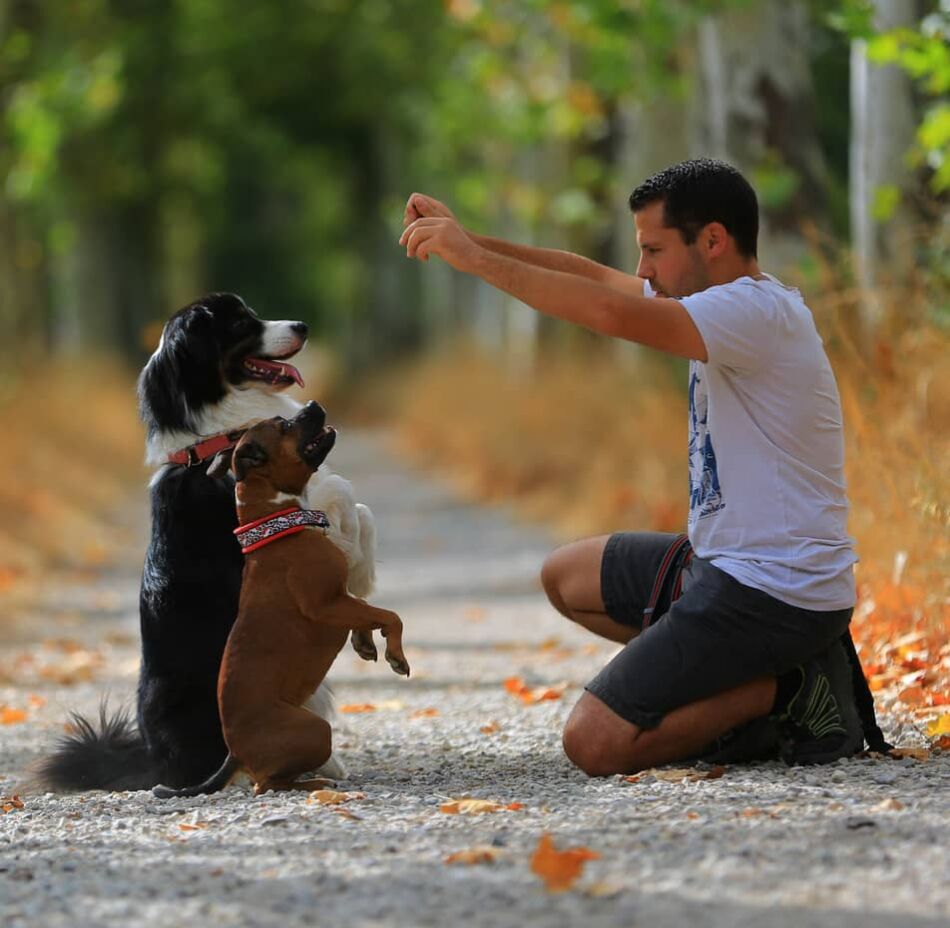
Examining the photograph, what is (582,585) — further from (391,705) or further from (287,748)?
(391,705)

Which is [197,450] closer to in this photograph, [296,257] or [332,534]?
[332,534]

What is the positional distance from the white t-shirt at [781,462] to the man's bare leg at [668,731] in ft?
1.16

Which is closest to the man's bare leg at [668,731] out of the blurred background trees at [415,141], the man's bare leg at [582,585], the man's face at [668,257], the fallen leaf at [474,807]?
the fallen leaf at [474,807]

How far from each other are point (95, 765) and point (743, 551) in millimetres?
2246

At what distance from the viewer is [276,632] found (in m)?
4.69

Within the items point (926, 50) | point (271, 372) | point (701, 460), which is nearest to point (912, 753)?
point (701, 460)

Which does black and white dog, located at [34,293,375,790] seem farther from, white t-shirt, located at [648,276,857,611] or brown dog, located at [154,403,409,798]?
white t-shirt, located at [648,276,857,611]

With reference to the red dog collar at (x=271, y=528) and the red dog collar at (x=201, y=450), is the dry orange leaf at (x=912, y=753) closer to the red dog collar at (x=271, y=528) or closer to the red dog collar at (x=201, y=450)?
the red dog collar at (x=271, y=528)

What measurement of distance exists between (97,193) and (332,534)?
23.9m

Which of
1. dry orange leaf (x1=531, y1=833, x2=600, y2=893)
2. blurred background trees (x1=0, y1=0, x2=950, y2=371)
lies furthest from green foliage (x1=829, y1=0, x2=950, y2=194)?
dry orange leaf (x1=531, y1=833, x2=600, y2=893)

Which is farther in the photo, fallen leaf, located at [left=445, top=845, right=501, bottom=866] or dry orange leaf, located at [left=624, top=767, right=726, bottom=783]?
dry orange leaf, located at [left=624, top=767, right=726, bottom=783]

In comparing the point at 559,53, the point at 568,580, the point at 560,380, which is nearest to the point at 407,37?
the point at 559,53

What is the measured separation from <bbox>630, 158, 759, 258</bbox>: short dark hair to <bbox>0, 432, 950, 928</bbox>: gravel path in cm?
166

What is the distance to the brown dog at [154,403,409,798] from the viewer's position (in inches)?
183
